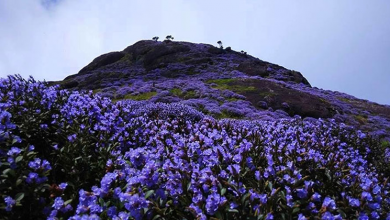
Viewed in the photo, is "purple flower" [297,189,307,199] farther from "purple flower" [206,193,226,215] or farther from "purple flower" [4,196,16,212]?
"purple flower" [4,196,16,212]

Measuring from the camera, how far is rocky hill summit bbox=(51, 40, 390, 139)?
23375mm

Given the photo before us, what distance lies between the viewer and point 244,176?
4.21 metres

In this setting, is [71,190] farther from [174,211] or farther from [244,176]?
[244,176]

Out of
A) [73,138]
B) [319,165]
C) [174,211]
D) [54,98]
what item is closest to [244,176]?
[174,211]

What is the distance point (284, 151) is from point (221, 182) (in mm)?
2490

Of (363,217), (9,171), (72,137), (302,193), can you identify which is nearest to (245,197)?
(302,193)

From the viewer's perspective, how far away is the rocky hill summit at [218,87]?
23.4 metres

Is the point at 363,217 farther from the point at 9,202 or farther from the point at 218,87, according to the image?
the point at 218,87

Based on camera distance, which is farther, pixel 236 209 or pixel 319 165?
pixel 319 165

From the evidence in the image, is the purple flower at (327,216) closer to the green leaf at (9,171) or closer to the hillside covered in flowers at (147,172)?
the hillside covered in flowers at (147,172)

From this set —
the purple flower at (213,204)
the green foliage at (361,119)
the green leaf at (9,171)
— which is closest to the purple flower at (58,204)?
the green leaf at (9,171)

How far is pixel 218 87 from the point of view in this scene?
30.3 m

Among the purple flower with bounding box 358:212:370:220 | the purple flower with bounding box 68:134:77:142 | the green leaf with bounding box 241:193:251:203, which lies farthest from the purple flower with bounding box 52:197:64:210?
the purple flower with bounding box 358:212:370:220

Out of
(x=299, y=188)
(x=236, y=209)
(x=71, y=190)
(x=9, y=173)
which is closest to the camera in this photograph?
(x=236, y=209)
